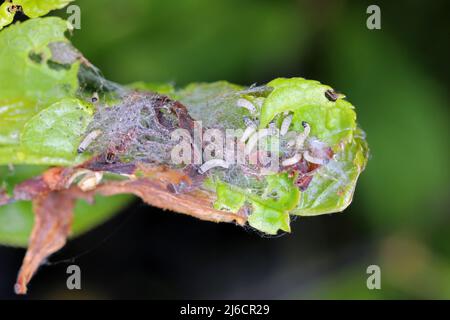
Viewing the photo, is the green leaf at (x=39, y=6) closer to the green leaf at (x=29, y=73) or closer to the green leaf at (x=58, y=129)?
the green leaf at (x=29, y=73)

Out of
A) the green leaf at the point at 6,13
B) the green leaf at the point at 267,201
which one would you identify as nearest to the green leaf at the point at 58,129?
the green leaf at the point at 6,13

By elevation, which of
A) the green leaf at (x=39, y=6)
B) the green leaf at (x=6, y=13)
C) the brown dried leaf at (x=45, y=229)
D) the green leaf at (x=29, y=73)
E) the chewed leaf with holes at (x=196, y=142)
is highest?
the green leaf at (x=39, y=6)

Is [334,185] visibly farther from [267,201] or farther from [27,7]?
[27,7]

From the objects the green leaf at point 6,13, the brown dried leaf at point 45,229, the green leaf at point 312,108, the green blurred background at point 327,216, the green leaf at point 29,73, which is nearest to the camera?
the green leaf at point 312,108

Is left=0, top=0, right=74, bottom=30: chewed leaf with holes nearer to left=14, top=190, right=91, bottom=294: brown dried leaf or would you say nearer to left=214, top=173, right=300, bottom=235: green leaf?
left=14, top=190, right=91, bottom=294: brown dried leaf

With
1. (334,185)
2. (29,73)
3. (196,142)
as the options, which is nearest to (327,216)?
(334,185)

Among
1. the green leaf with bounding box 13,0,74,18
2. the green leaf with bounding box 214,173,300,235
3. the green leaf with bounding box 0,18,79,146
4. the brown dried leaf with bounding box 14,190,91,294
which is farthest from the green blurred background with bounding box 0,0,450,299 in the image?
the green leaf with bounding box 214,173,300,235
